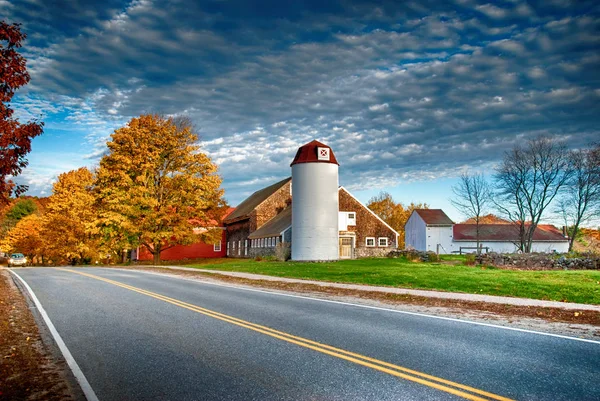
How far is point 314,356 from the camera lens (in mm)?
7594

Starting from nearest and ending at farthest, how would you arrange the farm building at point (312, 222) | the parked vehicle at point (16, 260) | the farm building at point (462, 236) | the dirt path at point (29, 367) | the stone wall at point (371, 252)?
1. the dirt path at point (29, 367)
2. the farm building at point (312, 222)
3. the stone wall at point (371, 252)
4. the parked vehicle at point (16, 260)
5. the farm building at point (462, 236)

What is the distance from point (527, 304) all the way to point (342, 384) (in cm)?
919

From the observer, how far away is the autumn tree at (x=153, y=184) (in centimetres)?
4253

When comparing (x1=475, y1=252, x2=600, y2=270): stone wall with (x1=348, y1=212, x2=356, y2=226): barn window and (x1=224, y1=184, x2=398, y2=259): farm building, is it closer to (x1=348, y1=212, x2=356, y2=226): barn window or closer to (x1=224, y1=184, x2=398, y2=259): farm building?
(x1=224, y1=184, x2=398, y2=259): farm building

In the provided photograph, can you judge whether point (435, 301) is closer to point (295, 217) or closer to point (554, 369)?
point (554, 369)

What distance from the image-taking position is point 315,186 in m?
38.6

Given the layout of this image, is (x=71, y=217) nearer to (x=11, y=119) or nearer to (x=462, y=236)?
(x=11, y=119)

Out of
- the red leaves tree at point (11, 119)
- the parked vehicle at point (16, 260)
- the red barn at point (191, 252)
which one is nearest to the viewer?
the red leaves tree at point (11, 119)

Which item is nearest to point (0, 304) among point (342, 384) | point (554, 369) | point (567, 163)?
point (342, 384)

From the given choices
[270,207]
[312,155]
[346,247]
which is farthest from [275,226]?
[312,155]

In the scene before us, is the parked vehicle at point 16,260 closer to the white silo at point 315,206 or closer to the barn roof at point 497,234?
the white silo at point 315,206

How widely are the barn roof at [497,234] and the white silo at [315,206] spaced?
35429mm

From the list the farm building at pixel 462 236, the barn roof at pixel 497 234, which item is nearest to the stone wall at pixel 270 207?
the farm building at pixel 462 236

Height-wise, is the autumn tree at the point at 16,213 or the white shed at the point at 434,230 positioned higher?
the autumn tree at the point at 16,213
